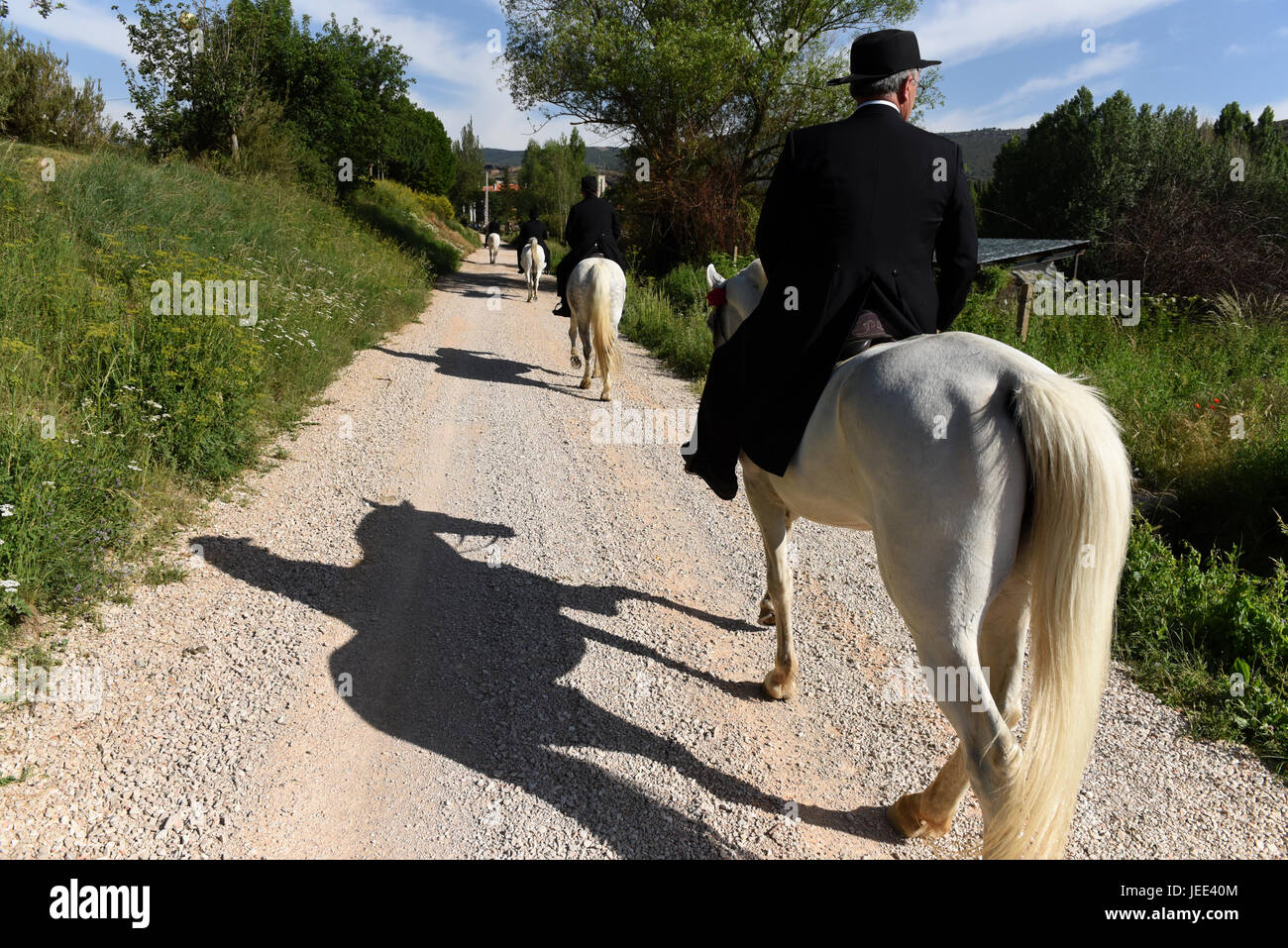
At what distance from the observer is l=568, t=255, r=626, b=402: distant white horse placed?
995 centimetres

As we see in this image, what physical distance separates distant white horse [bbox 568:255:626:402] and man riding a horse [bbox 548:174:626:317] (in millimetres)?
514

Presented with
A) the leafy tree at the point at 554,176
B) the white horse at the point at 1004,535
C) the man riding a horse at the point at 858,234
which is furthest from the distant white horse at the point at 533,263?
the leafy tree at the point at 554,176

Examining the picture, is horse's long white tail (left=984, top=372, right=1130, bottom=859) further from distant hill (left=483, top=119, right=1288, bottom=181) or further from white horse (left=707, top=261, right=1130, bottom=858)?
distant hill (left=483, top=119, right=1288, bottom=181)

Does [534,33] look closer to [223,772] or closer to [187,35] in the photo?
[187,35]

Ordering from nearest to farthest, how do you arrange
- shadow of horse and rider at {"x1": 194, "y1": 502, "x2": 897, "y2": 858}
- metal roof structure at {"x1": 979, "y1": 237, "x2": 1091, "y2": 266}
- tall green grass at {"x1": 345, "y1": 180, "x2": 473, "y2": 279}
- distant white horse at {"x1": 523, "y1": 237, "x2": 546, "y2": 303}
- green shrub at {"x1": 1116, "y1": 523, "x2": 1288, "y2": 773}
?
shadow of horse and rider at {"x1": 194, "y1": 502, "x2": 897, "y2": 858}, green shrub at {"x1": 1116, "y1": 523, "x2": 1288, "y2": 773}, distant white horse at {"x1": 523, "y1": 237, "x2": 546, "y2": 303}, metal roof structure at {"x1": 979, "y1": 237, "x2": 1091, "y2": 266}, tall green grass at {"x1": 345, "y1": 180, "x2": 473, "y2": 279}

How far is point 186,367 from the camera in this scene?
6266 mm

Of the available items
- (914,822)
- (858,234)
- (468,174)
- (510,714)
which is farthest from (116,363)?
(468,174)

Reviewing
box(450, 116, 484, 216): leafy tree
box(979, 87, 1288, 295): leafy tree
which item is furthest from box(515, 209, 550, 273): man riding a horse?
box(450, 116, 484, 216): leafy tree

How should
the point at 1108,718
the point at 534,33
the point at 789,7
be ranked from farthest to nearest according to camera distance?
the point at 534,33, the point at 789,7, the point at 1108,718

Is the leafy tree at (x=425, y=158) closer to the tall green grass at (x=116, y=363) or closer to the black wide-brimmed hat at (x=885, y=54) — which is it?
the tall green grass at (x=116, y=363)

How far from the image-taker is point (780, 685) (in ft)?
12.8

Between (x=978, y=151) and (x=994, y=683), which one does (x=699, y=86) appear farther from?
(x=978, y=151)
